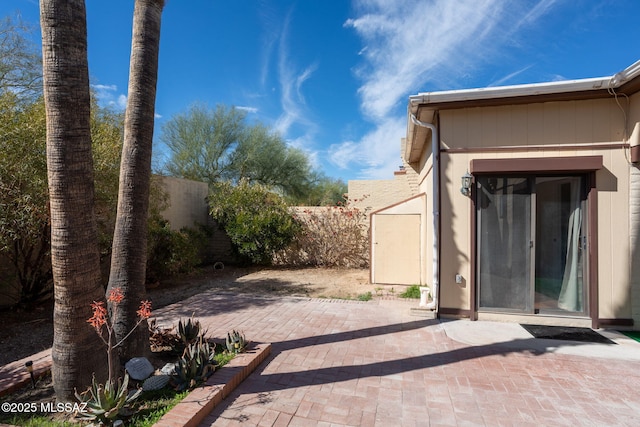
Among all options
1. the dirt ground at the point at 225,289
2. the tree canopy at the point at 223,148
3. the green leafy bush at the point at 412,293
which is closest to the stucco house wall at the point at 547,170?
the green leafy bush at the point at 412,293

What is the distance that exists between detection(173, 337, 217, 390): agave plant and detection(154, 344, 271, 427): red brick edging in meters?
0.09

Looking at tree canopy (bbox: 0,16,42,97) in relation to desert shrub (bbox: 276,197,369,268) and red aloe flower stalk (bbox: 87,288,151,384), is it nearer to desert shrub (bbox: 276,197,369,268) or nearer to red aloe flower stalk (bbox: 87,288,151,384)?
desert shrub (bbox: 276,197,369,268)

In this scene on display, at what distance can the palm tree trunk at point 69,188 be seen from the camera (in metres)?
2.63

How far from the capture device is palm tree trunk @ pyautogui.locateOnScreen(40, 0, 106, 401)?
2.63 metres

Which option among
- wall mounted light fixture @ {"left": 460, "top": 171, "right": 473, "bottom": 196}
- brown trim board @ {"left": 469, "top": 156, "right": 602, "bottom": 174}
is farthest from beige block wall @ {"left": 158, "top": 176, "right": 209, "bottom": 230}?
brown trim board @ {"left": 469, "top": 156, "right": 602, "bottom": 174}

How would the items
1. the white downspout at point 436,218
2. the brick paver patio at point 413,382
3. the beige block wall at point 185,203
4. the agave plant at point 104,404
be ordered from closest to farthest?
1. the agave plant at point 104,404
2. the brick paver patio at point 413,382
3. the white downspout at point 436,218
4. the beige block wall at point 185,203

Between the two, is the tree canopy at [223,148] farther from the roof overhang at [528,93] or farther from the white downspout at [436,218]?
the roof overhang at [528,93]

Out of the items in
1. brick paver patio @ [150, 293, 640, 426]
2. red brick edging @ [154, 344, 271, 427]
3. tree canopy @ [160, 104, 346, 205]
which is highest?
tree canopy @ [160, 104, 346, 205]

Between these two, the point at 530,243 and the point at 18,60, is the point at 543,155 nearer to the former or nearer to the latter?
the point at 530,243

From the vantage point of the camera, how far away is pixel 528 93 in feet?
16.8

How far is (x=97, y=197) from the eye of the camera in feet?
20.6

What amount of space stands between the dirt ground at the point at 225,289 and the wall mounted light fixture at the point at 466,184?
3206 millimetres

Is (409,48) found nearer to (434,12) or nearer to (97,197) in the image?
(434,12)

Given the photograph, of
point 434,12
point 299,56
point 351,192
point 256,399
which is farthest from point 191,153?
point 256,399
